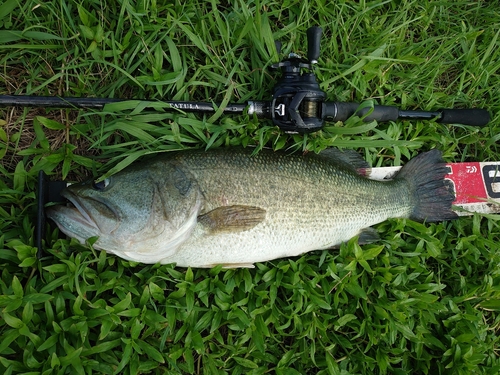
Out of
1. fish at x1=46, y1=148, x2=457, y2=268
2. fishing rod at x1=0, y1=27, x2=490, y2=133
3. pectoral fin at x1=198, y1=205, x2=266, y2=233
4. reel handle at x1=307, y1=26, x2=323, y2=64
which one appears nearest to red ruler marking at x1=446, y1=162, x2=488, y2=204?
fish at x1=46, y1=148, x2=457, y2=268

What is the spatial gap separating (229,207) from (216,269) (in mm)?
488

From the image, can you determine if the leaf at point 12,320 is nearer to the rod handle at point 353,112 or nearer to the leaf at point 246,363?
the leaf at point 246,363

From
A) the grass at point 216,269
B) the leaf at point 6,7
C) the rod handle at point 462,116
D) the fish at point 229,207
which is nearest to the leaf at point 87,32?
the grass at point 216,269

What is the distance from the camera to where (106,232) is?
2.33 m

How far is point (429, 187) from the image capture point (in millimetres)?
3121

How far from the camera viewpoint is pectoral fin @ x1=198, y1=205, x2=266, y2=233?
2.49m

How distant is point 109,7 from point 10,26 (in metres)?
0.71

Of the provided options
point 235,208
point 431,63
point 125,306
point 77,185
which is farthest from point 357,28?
point 125,306

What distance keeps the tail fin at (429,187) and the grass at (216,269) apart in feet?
0.37

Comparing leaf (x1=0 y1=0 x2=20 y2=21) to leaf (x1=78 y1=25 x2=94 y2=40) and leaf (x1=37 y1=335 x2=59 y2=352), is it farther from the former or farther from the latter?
leaf (x1=37 y1=335 x2=59 y2=352)

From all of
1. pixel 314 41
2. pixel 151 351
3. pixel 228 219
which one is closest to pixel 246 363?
pixel 151 351

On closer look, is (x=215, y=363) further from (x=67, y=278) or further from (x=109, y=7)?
(x=109, y=7)

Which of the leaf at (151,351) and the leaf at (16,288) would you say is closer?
the leaf at (16,288)

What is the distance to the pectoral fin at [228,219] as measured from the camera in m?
2.49
